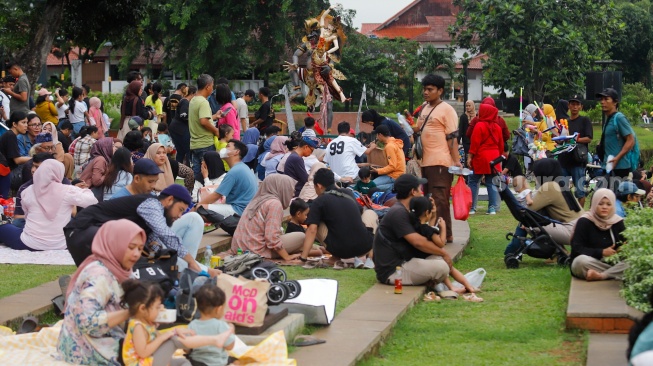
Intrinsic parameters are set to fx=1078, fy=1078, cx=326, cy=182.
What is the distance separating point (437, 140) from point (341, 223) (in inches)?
69.8

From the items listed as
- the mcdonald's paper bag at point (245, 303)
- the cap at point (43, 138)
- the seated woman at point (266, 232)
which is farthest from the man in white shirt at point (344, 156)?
the mcdonald's paper bag at point (245, 303)

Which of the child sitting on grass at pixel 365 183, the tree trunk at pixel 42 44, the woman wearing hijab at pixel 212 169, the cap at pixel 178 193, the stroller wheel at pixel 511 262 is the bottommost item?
the stroller wheel at pixel 511 262

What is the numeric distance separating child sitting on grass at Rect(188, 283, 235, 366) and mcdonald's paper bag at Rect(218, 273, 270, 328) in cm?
65

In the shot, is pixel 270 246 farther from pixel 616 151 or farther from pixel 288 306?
pixel 616 151

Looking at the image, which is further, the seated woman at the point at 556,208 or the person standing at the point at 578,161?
the person standing at the point at 578,161

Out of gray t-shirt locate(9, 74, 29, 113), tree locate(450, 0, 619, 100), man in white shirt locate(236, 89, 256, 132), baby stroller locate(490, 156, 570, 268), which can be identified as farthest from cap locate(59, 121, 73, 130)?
tree locate(450, 0, 619, 100)

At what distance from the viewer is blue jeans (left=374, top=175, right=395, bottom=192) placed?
49.6 feet

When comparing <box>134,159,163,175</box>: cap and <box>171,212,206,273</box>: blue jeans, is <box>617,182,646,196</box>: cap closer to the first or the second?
<box>171,212,206,273</box>: blue jeans

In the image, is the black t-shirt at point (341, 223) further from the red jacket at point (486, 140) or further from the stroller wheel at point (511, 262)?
the red jacket at point (486, 140)

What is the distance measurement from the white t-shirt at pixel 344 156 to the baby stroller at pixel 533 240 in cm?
413

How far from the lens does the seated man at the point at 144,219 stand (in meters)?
8.59

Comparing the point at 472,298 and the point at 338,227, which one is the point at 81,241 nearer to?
the point at 338,227

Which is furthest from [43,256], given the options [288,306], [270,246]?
[288,306]

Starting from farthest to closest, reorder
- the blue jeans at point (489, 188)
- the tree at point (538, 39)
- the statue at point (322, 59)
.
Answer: the tree at point (538, 39), the statue at point (322, 59), the blue jeans at point (489, 188)
